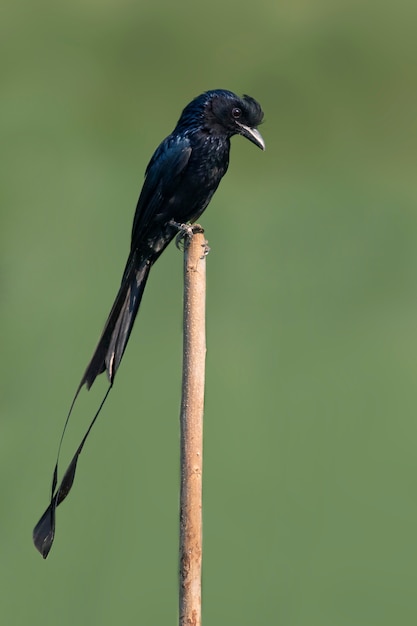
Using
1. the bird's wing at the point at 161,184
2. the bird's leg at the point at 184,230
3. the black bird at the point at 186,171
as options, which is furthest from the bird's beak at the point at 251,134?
the bird's leg at the point at 184,230

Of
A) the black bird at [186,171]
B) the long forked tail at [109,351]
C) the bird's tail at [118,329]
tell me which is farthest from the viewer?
the black bird at [186,171]

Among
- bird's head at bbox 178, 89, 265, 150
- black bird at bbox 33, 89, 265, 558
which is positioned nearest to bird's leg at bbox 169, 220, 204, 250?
black bird at bbox 33, 89, 265, 558

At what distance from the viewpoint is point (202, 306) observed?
133cm

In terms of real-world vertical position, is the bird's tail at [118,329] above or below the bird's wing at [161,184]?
below

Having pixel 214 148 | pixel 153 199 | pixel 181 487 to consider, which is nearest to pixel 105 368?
pixel 181 487

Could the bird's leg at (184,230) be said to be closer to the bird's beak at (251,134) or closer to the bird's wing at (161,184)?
the bird's wing at (161,184)

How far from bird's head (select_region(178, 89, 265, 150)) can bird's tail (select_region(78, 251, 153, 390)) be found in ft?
1.01

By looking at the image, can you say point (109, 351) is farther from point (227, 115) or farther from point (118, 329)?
point (227, 115)

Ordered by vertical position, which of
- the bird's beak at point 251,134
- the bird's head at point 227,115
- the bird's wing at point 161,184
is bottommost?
the bird's wing at point 161,184

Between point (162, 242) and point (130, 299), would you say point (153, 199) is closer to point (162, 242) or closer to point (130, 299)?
point (162, 242)

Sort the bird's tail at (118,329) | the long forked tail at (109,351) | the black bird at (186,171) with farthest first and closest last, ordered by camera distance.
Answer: the black bird at (186,171)
the bird's tail at (118,329)
the long forked tail at (109,351)

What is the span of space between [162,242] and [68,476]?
51cm

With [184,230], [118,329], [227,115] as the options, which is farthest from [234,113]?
[118,329]

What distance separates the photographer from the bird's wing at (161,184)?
164cm
